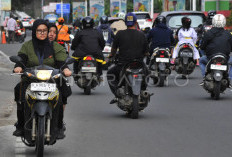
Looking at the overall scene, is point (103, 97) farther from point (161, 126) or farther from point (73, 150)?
point (73, 150)

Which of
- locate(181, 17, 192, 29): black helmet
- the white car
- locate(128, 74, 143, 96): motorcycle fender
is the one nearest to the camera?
locate(128, 74, 143, 96): motorcycle fender

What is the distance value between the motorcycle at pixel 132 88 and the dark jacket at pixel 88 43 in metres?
4.29

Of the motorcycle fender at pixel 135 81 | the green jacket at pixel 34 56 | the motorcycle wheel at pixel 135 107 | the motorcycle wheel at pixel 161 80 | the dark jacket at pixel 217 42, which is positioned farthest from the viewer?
the motorcycle wheel at pixel 161 80

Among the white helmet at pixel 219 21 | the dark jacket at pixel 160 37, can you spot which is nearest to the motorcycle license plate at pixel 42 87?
the white helmet at pixel 219 21

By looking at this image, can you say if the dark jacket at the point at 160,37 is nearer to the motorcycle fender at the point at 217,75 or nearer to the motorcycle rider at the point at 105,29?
the motorcycle fender at the point at 217,75

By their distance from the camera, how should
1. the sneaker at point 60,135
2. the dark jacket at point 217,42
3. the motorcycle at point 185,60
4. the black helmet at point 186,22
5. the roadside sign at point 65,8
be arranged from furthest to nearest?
the roadside sign at point 65,8, the black helmet at point 186,22, the motorcycle at point 185,60, the dark jacket at point 217,42, the sneaker at point 60,135

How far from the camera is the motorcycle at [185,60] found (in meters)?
20.2

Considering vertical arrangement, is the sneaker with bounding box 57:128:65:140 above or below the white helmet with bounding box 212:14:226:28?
below

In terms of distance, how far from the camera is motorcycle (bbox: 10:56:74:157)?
798 centimetres

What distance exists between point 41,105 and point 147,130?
2.98 m

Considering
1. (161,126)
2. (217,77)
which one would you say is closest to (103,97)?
(217,77)

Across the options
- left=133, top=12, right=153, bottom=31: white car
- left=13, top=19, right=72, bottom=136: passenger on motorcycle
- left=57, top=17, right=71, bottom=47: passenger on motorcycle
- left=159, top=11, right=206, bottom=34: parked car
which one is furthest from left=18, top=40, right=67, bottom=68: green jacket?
left=133, top=12, right=153, bottom=31: white car

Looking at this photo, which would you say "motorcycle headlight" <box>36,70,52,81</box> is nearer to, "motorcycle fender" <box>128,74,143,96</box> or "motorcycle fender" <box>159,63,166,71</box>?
"motorcycle fender" <box>128,74,143,96</box>

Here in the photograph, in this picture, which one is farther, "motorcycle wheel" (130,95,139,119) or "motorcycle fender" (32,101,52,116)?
"motorcycle wheel" (130,95,139,119)
